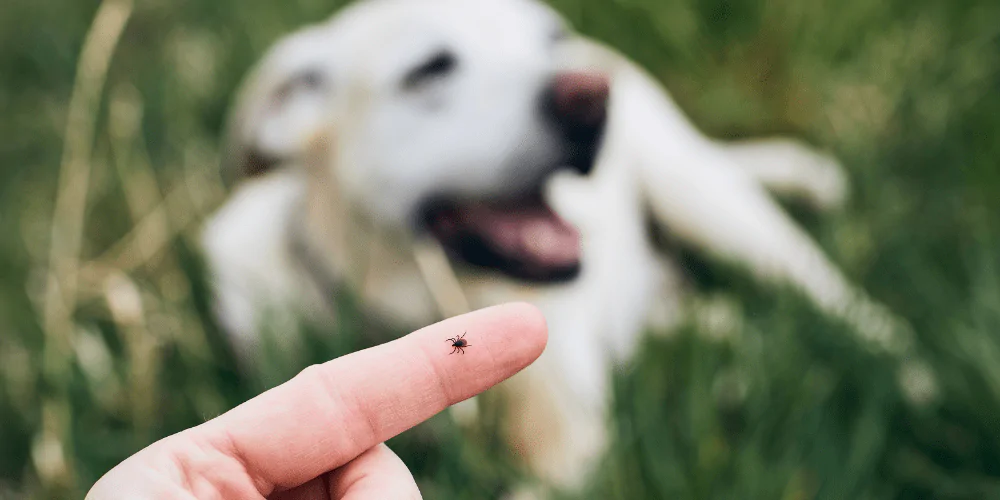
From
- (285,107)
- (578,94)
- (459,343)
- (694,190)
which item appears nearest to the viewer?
(459,343)

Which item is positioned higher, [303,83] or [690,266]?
[303,83]

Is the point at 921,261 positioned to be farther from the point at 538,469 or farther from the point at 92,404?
the point at 92,404

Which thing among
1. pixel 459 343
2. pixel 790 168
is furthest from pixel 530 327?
pixel 790 168

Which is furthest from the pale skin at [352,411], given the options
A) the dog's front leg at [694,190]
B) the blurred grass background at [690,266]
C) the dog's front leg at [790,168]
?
the dog's front leg at [790,168]

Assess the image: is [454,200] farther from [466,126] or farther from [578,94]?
[578,94]

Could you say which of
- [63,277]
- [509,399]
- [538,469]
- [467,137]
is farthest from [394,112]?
[63,277]

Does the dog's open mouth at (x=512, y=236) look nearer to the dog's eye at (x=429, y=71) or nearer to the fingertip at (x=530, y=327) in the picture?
the dog's eye at (x=429, y=71)

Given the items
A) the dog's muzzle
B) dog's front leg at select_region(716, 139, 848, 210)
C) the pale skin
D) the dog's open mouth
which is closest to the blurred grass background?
dog's front leg at select_region(716, 139, 848, 210)

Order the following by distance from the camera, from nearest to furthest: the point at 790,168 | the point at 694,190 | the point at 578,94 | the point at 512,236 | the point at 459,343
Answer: the point at 459,343 < the point at 578,94 < the point at 512,236 < the point at 694,190 < the point at 790,168
